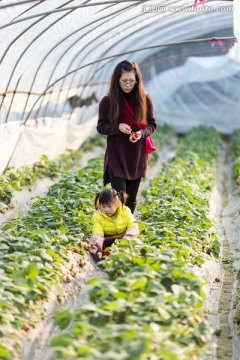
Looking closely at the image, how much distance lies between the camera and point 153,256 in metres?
5.30

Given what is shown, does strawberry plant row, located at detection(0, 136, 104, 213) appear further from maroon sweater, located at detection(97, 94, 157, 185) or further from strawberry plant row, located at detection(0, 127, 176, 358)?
maroon sweater, located at detection(97, 94, 157, 185)

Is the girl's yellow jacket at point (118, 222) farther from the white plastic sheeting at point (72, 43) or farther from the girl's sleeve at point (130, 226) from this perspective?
the white plastic sheeting at point (72, 43)

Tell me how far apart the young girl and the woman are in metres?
0.34

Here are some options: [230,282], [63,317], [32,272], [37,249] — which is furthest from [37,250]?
[230,282]

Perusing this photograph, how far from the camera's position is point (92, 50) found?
1452cm

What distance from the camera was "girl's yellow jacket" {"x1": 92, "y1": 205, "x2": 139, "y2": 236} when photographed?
6488 mm

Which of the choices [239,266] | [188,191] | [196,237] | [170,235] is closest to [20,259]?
[170,235]

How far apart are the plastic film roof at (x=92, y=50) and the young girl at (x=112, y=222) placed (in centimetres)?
250

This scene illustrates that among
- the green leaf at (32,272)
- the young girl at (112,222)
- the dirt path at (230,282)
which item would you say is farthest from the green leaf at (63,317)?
the young girl at (112,222)

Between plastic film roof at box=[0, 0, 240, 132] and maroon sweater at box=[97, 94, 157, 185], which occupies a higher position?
plastic film roof at box=[0, 0, 240, 132]

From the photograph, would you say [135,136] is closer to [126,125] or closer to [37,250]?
[126,125]

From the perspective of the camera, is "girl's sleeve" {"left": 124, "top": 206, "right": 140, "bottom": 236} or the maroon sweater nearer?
"girl's sleeve" {"left": 124, "top": 206, "right": 140, "bottom": 236}

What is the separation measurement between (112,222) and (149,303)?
2.28m

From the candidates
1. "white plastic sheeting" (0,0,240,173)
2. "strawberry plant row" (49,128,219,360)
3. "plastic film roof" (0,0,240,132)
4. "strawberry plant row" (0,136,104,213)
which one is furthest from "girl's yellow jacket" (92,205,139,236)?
Answer: "white plastic sheeting" (0,0,240,173)
